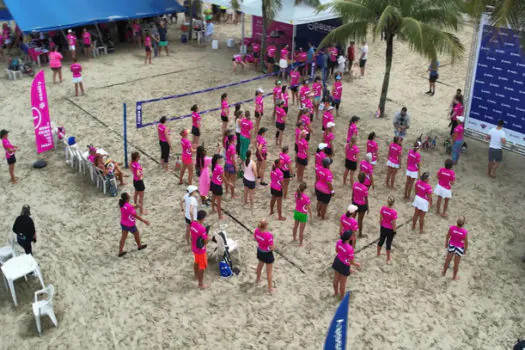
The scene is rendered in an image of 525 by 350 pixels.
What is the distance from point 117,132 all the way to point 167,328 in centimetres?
808

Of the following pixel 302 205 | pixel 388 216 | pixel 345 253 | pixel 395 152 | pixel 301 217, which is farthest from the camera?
pixel 395 152

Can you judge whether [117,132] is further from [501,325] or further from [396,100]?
[501,325]

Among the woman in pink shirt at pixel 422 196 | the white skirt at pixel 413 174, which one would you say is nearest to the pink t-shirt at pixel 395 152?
the white skirt at pixel 413 174

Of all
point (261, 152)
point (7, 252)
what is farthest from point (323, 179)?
point (7, 252)

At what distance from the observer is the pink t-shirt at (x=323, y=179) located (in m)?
10.4

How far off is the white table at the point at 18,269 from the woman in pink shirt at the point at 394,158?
7.71 metres

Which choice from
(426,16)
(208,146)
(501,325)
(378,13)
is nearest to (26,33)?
(208,146)

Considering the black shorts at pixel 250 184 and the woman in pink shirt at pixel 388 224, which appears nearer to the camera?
the woman in pink shirt at pixel 388 224

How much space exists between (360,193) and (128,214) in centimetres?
434

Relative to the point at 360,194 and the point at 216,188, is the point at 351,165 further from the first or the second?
the point at 216,188

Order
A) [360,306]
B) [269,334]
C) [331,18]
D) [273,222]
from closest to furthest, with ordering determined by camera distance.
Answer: [269,334], [360,306], [273,222], [331,18]

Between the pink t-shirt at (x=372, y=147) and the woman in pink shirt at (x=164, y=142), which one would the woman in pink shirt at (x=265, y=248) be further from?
the woman in pink shirt at (x=164, y=142)

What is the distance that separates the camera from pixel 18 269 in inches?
344

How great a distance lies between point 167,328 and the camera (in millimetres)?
8289
